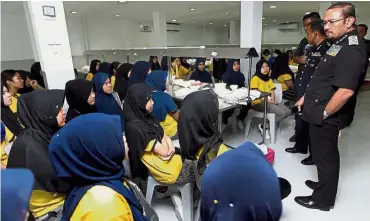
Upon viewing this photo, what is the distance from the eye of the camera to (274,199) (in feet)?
2.18

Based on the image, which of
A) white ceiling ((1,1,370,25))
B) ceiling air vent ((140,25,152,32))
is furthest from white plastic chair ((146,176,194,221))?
ceiling air vent ((140,25,152,32))

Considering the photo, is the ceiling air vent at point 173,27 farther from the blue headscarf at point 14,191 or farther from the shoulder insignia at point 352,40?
the blue headscarf at point 14,191

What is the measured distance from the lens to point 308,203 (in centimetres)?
181

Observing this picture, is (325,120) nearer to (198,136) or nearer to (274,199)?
(198,136)

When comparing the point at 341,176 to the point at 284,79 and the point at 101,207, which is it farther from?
A: the point at 101,207

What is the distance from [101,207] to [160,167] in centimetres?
71

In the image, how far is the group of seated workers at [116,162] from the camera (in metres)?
0.67

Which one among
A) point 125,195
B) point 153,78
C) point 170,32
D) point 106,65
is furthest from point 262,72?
point 170,32

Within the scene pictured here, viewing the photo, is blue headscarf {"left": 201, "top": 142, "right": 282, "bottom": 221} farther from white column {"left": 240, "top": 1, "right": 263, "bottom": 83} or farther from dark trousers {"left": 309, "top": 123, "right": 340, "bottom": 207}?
white column {"left": 240, "top": 1, "right": 263, "bottom": 83}

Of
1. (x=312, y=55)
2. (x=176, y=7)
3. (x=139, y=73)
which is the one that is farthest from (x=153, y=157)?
(x=176, y=7)

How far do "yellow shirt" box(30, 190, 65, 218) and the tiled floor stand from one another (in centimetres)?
82

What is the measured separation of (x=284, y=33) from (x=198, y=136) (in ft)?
34.5

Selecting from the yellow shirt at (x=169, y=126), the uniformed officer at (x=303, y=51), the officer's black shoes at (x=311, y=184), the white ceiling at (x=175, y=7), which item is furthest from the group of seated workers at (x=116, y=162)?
the white ceiling at (x=175, y=7)

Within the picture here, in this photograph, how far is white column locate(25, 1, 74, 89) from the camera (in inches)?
69.0
